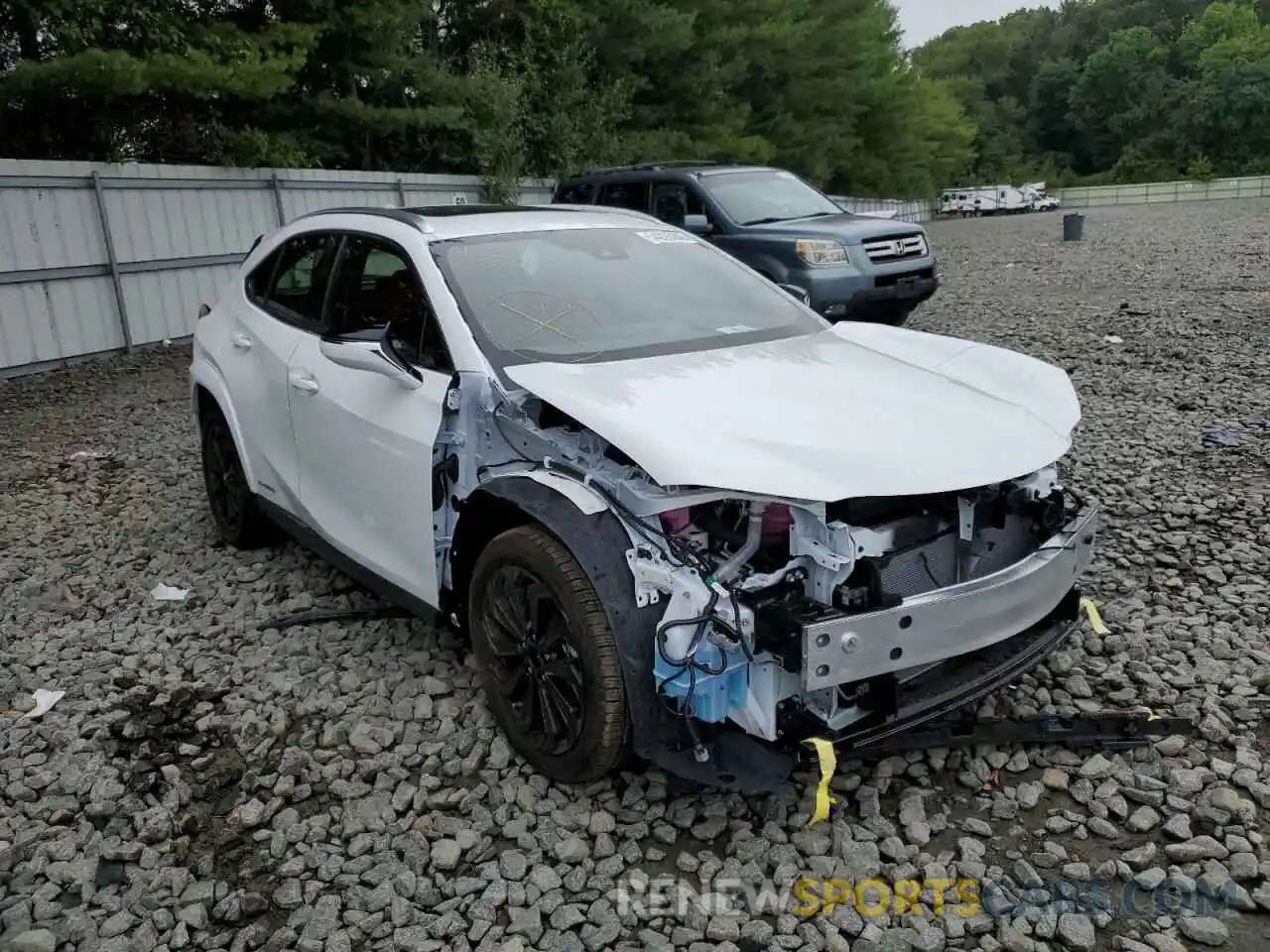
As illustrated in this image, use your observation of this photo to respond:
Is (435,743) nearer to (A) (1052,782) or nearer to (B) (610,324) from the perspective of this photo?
(B) (610,324)

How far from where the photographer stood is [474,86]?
623 inches

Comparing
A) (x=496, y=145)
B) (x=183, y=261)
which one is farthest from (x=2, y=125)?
(x=496, y=145)

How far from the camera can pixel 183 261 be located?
38.0ft

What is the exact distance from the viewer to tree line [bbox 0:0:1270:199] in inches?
444

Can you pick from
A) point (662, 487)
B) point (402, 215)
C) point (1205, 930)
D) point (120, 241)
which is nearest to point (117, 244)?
point (120, 241)

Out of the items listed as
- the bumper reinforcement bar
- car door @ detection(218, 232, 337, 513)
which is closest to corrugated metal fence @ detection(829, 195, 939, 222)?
car door @ detection(218, 232, 337, 513)

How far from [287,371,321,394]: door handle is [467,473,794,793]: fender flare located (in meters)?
1.61

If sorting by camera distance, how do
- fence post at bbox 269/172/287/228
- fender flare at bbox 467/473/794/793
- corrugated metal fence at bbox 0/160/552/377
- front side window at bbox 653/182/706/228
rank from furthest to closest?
fence post at bbox 269/172/287/228, front side window at bbox 653/182/706/228, corrugated metal fence at bbox 0/160/552/377, fender flare at bbox 467/473/794/793

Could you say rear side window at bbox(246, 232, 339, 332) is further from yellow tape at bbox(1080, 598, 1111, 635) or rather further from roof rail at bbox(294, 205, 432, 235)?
yellow tape at bbox(1080, 598, 1111, 635)

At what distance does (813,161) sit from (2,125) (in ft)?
70.7

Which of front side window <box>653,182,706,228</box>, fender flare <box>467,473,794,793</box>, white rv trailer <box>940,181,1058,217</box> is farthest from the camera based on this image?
white rv trailer <box>940,181,1058,217</box>

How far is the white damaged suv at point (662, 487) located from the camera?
2.75m

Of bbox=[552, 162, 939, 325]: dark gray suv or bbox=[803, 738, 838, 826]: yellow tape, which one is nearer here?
bbox=[803, 738, 838, 826]: yellow tape

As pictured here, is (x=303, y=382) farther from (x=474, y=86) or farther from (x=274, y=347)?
(x=474, y=86)
